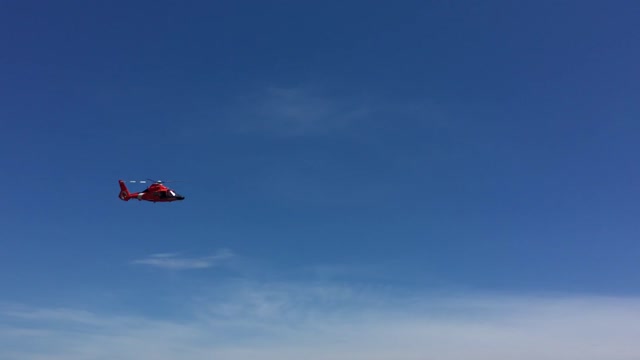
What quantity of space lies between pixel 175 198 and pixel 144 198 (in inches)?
478

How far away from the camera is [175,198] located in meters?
138

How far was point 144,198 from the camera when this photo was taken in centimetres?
14462
